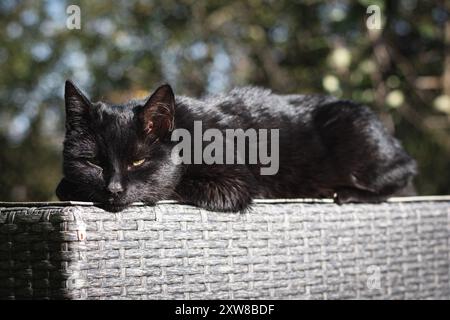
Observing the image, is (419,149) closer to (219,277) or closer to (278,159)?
(278,159)

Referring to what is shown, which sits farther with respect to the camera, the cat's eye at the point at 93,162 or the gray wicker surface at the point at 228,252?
the cat's eye at the point at 93,162

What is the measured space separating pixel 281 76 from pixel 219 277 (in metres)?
3.06

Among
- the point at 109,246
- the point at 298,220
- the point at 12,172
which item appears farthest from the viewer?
the point at 12,172

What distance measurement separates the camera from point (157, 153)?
1983mm

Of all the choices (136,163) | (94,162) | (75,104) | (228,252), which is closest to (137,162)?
(136,163)

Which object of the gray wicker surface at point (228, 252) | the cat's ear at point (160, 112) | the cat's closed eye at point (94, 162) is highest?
the cat's ear at point (160, 112)

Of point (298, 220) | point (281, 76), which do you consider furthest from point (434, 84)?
point (298, 220)

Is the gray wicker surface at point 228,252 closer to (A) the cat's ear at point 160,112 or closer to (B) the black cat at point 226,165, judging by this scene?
(B) the black cat at point 226,165

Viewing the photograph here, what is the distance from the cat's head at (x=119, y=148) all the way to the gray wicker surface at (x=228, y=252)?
16cm

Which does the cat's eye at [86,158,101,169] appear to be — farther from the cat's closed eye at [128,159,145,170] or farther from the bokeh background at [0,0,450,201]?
the bokeh background at [0,0,450,201]

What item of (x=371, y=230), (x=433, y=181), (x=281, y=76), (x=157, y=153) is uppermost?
(x=281, y=76)

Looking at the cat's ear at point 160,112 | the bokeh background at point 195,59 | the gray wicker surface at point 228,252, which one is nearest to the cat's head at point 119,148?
the cat's ear at point 160,112

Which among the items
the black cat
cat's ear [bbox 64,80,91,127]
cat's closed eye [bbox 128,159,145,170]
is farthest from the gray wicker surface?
cat's ear [bbox 64,80,91,127]

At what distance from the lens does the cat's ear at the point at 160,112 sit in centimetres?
194
